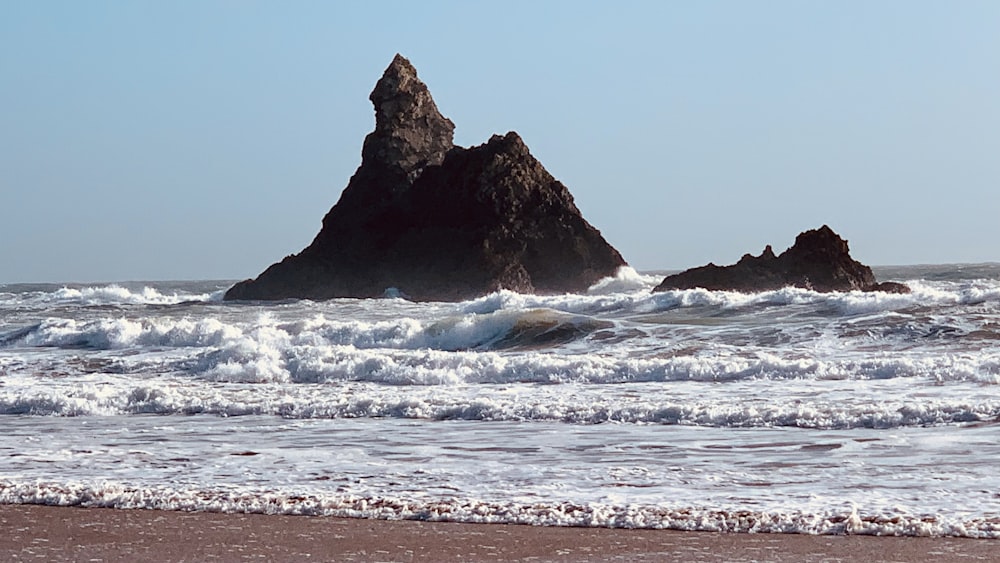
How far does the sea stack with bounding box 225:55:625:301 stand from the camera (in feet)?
152

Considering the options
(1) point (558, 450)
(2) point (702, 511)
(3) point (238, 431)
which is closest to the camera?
(2) point (702, 511)

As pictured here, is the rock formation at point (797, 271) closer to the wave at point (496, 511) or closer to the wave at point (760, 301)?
the wave at point (760, 301)

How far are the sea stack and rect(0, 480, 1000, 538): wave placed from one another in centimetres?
3878

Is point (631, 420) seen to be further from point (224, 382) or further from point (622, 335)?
point (622, 335)

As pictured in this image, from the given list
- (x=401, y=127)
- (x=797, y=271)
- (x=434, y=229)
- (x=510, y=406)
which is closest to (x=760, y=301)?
(x=510, y=406)

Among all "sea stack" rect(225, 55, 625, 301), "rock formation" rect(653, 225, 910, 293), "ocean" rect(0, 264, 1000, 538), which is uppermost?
"sea stack" rect(225, 55, 625, 301)

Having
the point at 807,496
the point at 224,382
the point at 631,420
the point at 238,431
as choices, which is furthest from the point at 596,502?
the point at 224,382

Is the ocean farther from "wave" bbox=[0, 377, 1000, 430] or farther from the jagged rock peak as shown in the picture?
the jagged rock peak

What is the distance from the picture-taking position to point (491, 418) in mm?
8898

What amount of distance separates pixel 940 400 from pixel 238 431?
5775mm

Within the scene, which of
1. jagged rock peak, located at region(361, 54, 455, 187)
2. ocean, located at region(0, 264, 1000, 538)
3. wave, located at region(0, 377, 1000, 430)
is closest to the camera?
ocean, located at region(0, 264, 1000, 538)

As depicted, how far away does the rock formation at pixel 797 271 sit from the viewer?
3266cm

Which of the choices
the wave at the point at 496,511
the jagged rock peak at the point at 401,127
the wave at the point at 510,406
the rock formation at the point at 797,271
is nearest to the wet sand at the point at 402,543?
the wave at the point at 496,511

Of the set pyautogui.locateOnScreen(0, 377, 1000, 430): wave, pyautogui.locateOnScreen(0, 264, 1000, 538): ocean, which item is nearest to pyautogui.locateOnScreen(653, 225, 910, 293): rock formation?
pyautogui.locateOnScreen(0, 264, 1000, 538): ocean
